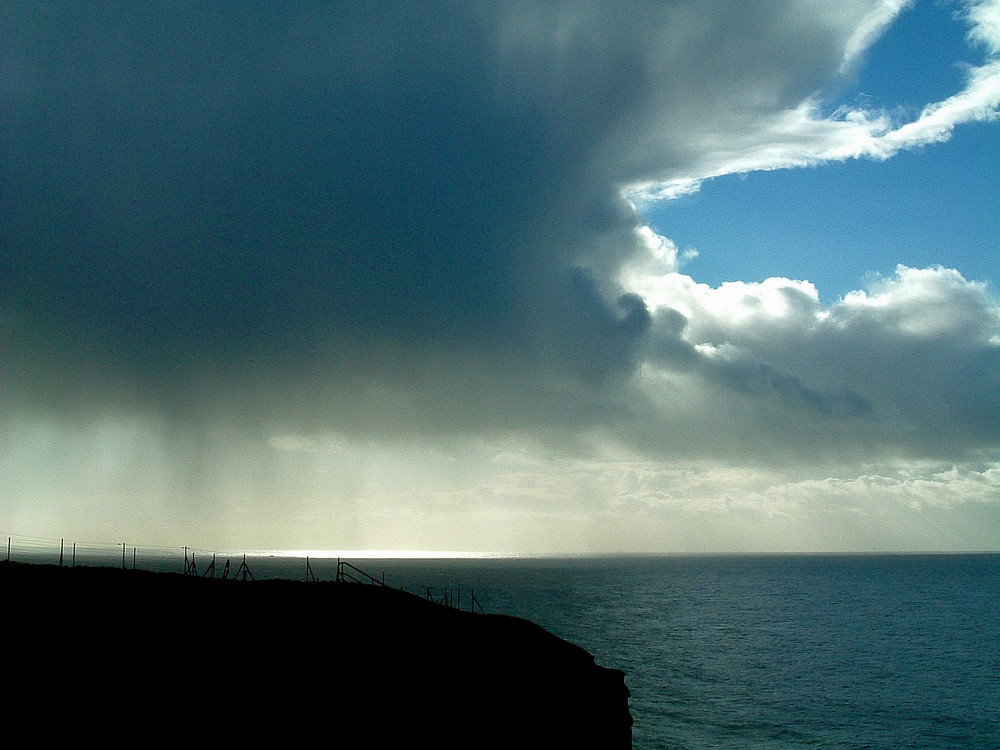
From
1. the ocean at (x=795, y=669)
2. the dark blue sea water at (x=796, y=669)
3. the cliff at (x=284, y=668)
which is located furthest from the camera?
the dark blue sea water at (x=796, y=669)

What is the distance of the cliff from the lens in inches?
1239

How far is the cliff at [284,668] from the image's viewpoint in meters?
31.5

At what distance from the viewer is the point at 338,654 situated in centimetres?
3847

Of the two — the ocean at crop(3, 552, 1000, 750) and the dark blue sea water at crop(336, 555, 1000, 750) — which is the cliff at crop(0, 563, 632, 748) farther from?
the dark blue sea water at crop(336, 555, 1000, 750)

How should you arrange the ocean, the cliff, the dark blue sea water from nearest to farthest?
the cliff → the ocean → the dark blue sea water

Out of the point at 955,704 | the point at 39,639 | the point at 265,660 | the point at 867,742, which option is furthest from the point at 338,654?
the point at 955,704

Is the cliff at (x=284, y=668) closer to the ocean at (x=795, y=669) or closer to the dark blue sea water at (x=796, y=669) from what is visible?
the ocean at (x=795, y=669)

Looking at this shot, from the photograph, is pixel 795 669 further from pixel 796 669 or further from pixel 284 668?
pixel 284 668

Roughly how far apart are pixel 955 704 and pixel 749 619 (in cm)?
7113

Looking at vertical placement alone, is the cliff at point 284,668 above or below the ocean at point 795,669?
above

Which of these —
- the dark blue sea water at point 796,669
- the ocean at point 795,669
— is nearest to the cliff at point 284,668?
the ocean at point 795,669

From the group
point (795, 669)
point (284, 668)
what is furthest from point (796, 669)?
Result: point (284, 668)

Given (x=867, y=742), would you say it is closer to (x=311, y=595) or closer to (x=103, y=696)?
(x=311, y=595)

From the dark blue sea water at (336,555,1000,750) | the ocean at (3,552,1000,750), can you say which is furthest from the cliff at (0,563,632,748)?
the dark blue sea water at (336,555,1000,750)
